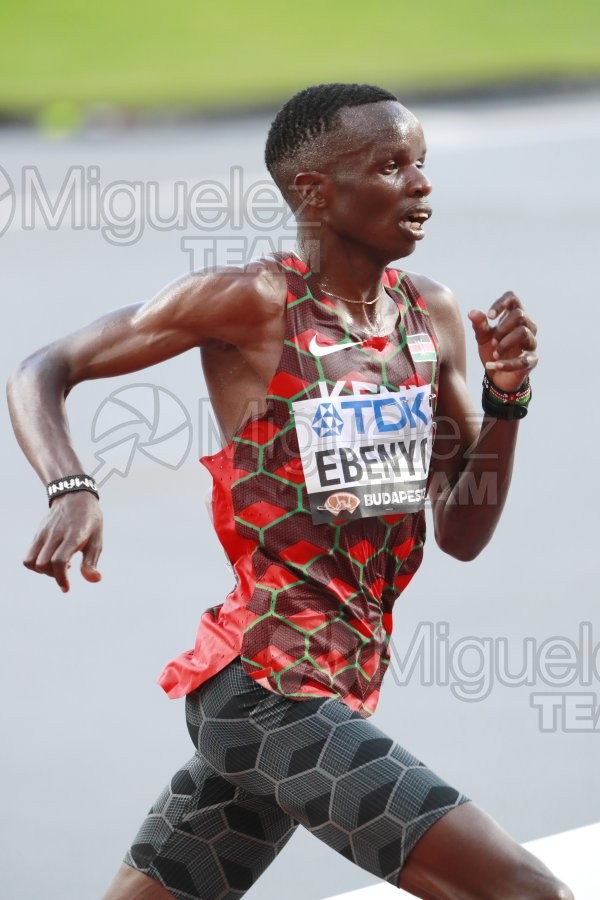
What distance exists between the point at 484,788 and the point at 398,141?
107 inches

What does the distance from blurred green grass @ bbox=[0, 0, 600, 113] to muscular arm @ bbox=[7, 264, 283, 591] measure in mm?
16444

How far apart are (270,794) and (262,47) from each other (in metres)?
17.7

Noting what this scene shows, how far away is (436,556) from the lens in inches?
303

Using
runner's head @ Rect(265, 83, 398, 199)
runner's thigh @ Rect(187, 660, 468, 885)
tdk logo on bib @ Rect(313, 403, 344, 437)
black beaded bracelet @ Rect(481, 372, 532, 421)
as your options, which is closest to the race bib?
tdk logo on bib @ Rect(313, 403, 344, 437)

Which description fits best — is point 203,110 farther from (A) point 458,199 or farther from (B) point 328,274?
(B) point 328,274

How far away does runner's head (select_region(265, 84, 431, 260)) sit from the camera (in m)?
3.26

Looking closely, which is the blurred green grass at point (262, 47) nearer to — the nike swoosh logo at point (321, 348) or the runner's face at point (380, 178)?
the runner's face at point (380, 178)

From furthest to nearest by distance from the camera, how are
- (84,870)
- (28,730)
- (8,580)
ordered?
(8,580) → (28,730) → (84,870)

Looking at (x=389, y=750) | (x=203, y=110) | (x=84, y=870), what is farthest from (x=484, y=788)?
(x=203, y=110)

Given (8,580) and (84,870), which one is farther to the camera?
(8,580)

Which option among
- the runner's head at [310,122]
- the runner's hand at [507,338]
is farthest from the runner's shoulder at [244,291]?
the runner's hand at [507,338]

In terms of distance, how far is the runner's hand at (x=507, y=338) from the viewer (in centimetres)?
317

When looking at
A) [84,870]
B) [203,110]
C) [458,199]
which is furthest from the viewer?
[203,110]

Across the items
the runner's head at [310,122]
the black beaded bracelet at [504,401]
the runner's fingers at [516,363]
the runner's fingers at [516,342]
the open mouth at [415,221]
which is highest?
the runner's head at [310,122]
